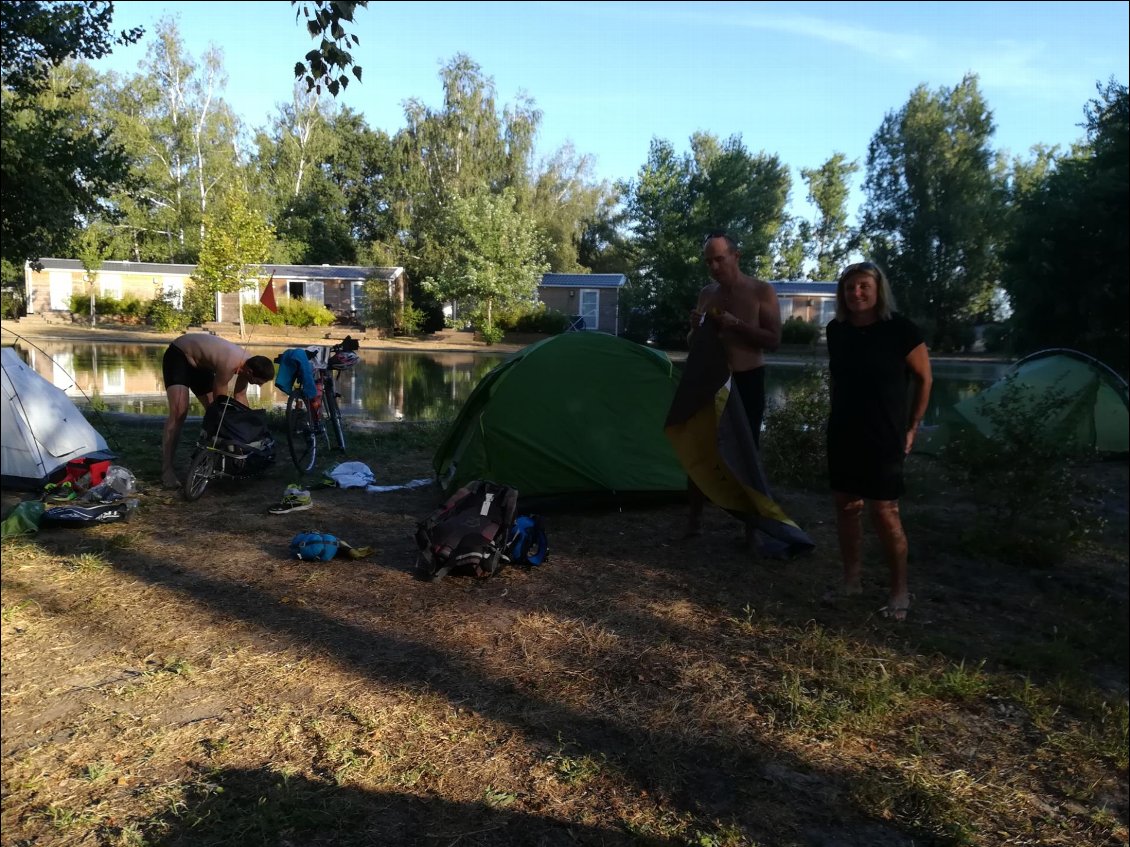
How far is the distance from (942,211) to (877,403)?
137 ft

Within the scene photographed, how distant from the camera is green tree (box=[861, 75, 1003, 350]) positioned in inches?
1587

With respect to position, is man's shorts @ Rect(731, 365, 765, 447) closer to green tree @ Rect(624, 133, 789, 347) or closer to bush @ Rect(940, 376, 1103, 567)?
Result: bush @ Rect(940, 376, 1103, 567)

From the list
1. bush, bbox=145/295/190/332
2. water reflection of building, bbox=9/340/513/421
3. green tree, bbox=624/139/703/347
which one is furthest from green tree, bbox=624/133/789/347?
bush, bbox=145/295/190/332

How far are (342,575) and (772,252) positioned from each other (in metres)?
56.7

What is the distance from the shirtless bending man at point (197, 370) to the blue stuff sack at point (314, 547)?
2236mm

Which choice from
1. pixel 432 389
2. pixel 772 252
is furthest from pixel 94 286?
pixel 772 252

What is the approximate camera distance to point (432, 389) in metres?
16.9

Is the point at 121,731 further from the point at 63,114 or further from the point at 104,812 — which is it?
the point at 63,114

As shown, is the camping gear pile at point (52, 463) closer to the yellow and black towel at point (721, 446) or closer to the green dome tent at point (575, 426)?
the green dome tent at point (575, 426)

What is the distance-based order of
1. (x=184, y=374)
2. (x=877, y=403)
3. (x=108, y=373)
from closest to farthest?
(x=877, y=403)
(x=184, y=374)
(x=108, y=373)

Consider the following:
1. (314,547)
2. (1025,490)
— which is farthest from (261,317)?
(1025,490)

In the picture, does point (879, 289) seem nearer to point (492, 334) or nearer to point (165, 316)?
point (492, 334)

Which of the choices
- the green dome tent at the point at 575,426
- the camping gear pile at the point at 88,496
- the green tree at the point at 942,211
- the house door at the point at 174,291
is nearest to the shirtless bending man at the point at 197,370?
the camping gear pile at the point at 88,496

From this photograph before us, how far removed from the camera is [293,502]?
5.85 m
